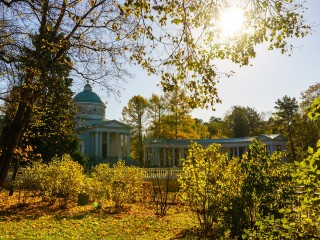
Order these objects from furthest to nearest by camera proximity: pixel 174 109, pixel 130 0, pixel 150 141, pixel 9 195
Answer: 1. pixel 150 141
2. pixel 9 195
3. pixel 174 109
4. pixel 130 0

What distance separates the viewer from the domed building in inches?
2363

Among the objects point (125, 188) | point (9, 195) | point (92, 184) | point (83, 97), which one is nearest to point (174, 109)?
point (125, 188)

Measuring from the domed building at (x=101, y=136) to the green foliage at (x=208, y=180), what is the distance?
48.6 metres

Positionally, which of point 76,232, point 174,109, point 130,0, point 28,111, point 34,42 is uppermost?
point 34,42

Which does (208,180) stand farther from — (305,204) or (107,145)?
(107,145)

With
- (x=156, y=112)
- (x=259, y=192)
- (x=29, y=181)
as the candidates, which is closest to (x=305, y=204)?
(x=259, y=192)

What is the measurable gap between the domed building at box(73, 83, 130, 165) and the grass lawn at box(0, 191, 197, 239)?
42941 mm

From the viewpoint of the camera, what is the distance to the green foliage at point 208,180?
9.14m

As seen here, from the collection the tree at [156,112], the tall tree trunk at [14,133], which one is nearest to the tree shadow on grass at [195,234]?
the tall tree trunk at [14,133]

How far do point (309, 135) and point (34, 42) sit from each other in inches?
1359

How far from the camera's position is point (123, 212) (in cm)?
1462

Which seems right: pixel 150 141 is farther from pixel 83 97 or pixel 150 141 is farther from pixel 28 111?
pixel 28 111

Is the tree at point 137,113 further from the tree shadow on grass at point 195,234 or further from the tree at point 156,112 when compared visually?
the tree shadow on grass at point 195,234

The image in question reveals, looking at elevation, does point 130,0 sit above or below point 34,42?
below
